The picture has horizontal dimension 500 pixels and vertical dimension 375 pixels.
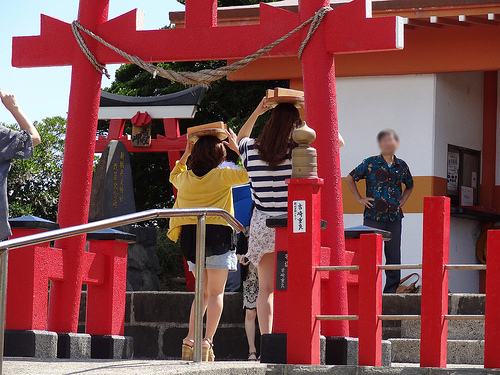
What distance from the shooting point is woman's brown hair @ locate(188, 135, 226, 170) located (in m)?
5.78

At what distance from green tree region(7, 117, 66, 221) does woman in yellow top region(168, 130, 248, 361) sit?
348 inches

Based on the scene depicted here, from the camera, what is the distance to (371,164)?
810 centimetres

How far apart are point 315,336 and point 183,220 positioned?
1.34 metres

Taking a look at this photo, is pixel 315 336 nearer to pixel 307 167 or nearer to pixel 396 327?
pixel 307 167

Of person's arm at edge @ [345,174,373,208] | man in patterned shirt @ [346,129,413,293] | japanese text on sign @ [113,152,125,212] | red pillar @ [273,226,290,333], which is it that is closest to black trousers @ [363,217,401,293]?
man in patterned shirt @ [346,129,413,293]

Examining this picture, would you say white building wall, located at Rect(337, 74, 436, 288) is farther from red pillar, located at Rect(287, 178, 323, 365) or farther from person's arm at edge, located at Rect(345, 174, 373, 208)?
red pillar, located at Rect(287, 178, 323, 365)

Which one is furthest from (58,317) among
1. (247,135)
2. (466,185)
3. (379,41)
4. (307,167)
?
(466,185)

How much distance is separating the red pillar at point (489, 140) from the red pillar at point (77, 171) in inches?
222

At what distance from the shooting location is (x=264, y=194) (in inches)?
216

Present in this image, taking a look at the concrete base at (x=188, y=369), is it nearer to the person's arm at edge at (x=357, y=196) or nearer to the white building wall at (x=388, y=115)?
the person's arm at edge at (x=357, y=196)

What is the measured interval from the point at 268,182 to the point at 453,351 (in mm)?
2093

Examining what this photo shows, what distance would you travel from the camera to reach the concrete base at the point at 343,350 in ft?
18.2

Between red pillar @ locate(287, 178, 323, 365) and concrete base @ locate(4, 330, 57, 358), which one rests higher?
red pillar @ locate(287, 178, 323, 365)

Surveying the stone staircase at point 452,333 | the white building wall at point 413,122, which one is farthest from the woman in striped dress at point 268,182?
the white building wall at point 413,122
